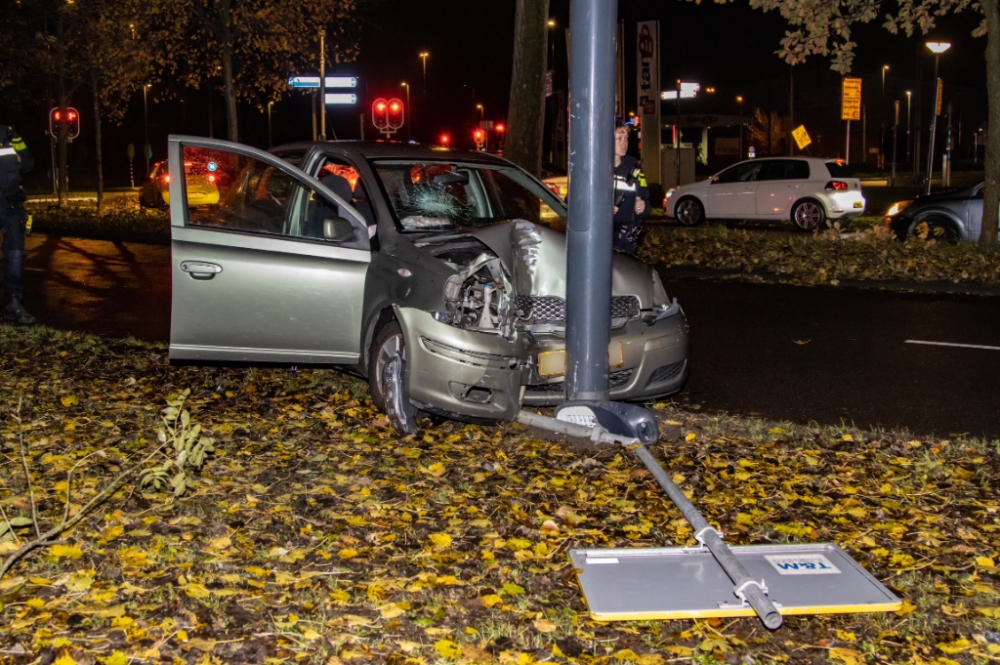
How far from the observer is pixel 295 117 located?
6800 cm

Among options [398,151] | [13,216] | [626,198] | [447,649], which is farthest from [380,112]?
[447,649]

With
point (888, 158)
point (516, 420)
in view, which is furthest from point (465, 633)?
point (888, 158)

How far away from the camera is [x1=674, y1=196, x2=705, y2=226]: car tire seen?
1004 inches

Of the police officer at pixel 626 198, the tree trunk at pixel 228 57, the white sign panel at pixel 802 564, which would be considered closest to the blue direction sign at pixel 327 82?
the tree trunk at pixel 228 57

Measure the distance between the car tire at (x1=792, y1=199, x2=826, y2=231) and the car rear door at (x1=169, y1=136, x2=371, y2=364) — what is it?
60.0 feet

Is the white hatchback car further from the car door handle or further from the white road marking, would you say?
the car door handle

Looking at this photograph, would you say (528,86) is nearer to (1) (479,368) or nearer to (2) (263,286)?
(2) (263,286)

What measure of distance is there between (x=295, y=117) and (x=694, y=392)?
63060 millimetres

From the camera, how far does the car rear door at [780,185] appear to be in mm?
23906

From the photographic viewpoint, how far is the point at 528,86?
15820mm

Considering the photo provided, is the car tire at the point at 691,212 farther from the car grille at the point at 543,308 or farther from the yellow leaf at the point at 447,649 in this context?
the yellow leaf at the point at 447,649

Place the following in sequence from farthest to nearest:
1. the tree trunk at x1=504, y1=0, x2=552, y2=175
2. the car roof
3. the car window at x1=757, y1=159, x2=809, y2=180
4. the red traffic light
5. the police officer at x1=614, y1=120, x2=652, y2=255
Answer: the red traffic light < the car window at x1=757, y1=159, x2=809, y2=180 < the tree trunk at x1=504, y1=0, x2=552, y2=175 < the police officer at x1=614, y1=120, x2=652, y2=255 < the car roof

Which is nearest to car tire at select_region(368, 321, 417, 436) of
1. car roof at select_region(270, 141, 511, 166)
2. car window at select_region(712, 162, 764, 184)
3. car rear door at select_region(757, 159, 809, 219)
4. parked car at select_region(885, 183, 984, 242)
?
car roof at select_region(270, 141, 511, 166)

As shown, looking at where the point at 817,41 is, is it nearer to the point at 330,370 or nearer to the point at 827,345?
the point at 827,345
